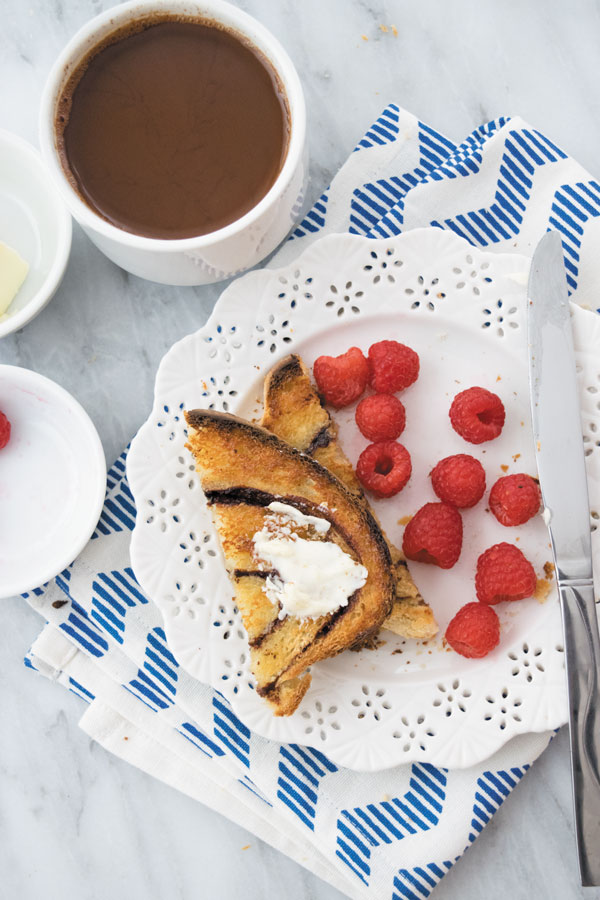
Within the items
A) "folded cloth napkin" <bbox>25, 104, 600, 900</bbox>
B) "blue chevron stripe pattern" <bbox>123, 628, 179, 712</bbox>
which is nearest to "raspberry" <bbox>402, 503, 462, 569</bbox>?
"folded cloth napkin" <bbox>25, 104, 600, 900</bbox>

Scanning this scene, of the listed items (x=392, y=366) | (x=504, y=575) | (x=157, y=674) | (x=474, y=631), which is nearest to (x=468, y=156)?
(x=392, y=366)

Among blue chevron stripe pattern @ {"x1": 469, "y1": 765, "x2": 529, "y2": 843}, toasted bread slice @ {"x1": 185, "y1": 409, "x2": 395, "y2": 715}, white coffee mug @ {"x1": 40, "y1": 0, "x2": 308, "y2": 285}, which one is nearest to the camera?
white coffee mug @ {"x1": 40, "y1": 0, "x2": 308, "y2": 285}

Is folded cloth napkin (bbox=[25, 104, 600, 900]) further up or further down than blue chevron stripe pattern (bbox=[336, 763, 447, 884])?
further up

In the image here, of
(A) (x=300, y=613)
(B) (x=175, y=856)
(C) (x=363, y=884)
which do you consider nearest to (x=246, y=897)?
(B) (x=175, y=856)

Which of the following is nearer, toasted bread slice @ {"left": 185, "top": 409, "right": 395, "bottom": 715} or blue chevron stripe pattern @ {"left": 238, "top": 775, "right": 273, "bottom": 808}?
toasted bread slice @ {"left": 185, "top": 409, "right": 395, "bottom": 715}

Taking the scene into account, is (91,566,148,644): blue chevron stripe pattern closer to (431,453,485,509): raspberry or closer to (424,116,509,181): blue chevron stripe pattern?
(431,453,485,509): raspberry

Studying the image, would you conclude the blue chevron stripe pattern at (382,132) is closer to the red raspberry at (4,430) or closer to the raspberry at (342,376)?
the raspberry at (342,376)

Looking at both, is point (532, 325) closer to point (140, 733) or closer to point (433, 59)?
point (433, 59)
